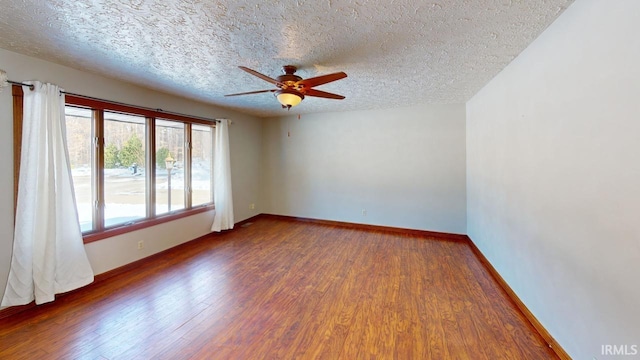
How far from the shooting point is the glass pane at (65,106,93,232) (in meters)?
2.61

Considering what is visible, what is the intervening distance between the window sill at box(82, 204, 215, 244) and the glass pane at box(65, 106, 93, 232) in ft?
0.45

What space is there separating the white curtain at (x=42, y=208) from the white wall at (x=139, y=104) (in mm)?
87

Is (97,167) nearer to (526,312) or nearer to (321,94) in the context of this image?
(321,94)

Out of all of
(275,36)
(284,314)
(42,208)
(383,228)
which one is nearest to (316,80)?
(275,36)

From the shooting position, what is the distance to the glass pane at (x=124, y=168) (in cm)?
293

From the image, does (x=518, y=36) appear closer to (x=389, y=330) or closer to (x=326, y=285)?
(x=389, y=330)

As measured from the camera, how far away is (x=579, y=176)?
4.73 ft

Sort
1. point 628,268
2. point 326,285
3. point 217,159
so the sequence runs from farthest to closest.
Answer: point 217,159 < point 326,285 < point 628,268

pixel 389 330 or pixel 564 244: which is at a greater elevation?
pixel 564 244

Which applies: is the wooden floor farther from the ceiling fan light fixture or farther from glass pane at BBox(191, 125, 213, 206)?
the ceiling fan light fixture

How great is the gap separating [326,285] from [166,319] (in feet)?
5.12

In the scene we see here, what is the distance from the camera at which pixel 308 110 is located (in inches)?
189

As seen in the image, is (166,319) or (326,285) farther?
(326,285)

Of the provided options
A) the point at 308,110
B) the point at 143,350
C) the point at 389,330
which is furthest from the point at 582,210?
the point at 308,110
